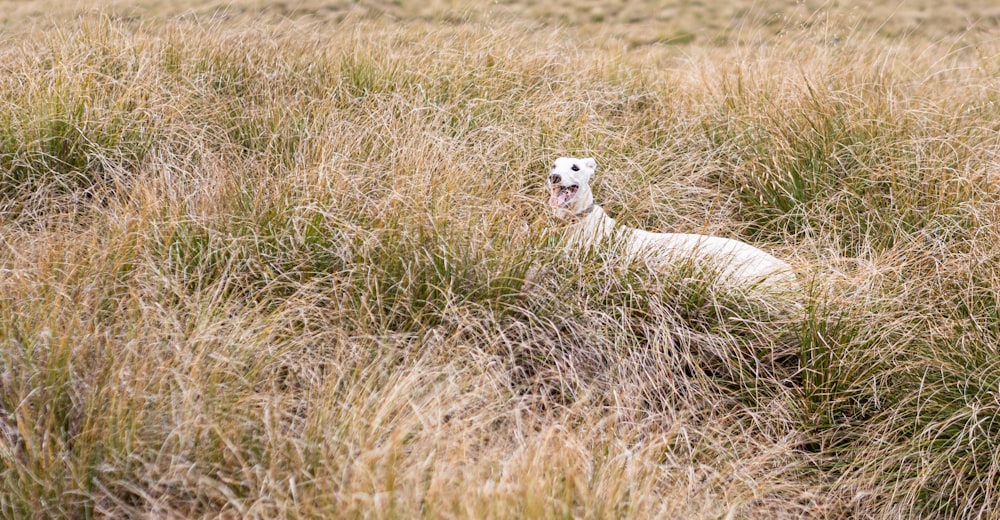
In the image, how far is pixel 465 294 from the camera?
3266 millimetres

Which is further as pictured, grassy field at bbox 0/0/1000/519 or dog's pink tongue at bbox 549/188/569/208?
dog's pink tongue at bbox 549/188/569/208

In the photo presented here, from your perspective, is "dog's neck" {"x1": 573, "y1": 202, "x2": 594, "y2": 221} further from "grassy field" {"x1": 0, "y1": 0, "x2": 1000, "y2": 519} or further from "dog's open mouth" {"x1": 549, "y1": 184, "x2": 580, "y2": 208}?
"grassy field" {"x1": 0, "y1": 0, "x2": 1000, "y2": 519}

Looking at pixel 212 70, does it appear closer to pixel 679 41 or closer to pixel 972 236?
pixel 972 236

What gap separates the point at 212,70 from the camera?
16.7 feet

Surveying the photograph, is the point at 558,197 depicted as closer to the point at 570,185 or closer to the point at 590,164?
the point at 570,185

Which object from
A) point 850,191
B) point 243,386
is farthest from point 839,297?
point 243,386

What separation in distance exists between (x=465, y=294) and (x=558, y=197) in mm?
863

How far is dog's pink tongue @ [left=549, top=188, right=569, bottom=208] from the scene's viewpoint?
3874 millimetres

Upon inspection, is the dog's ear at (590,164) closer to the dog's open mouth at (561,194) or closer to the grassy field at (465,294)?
the dog's open mouth at (561,194)

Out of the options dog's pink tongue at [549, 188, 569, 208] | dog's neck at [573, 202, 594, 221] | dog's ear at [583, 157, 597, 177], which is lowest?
dog's neck at [573, 202, 594, 221]

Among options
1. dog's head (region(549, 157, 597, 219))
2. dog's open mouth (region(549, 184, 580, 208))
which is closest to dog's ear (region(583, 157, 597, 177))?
dog's head (region(549, 157, 597, 219))

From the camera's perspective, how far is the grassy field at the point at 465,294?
2.37 meters

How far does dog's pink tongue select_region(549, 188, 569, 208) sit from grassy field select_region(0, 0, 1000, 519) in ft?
0.45

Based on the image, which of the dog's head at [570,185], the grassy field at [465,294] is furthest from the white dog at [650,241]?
the grassy field at [465,294]
